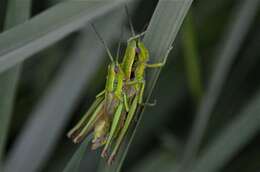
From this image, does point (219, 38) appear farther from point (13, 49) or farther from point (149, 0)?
point (13, 49)

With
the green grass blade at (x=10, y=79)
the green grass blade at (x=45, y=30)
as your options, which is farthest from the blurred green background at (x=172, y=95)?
the green grass blade at (x=45, y=30)

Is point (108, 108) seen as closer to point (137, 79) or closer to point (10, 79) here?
point (137, 79)

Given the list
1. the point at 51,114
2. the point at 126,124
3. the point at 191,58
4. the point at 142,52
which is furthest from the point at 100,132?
the point at 191,58

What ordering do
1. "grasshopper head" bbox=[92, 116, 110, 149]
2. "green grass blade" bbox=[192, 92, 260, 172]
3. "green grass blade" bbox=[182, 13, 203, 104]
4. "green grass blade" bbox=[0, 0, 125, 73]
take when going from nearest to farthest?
"green grass blade" bbox=[0, 0, 125, 73], "grasshopper head" bbox=[92, 116, 110, 149], "green grass blade" bbox=[192, 92, 260, 172], "green grass blade" bbox=[182, 13, 203, 104]

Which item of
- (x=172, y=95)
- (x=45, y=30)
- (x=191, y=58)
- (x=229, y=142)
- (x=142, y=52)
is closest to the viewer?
(x=45, y=30)

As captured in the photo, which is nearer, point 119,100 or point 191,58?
point 119,100

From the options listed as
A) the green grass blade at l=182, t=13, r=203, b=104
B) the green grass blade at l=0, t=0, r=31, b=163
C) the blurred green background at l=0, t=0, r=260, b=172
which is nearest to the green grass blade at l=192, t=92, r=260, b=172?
the blurred green background at l=0, t=0, r=260, b=172

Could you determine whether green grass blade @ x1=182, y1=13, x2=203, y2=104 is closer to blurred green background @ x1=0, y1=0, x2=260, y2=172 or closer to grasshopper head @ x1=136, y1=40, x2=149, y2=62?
blurred green background @ x1=0, y1=0, x2=260, y2=172
